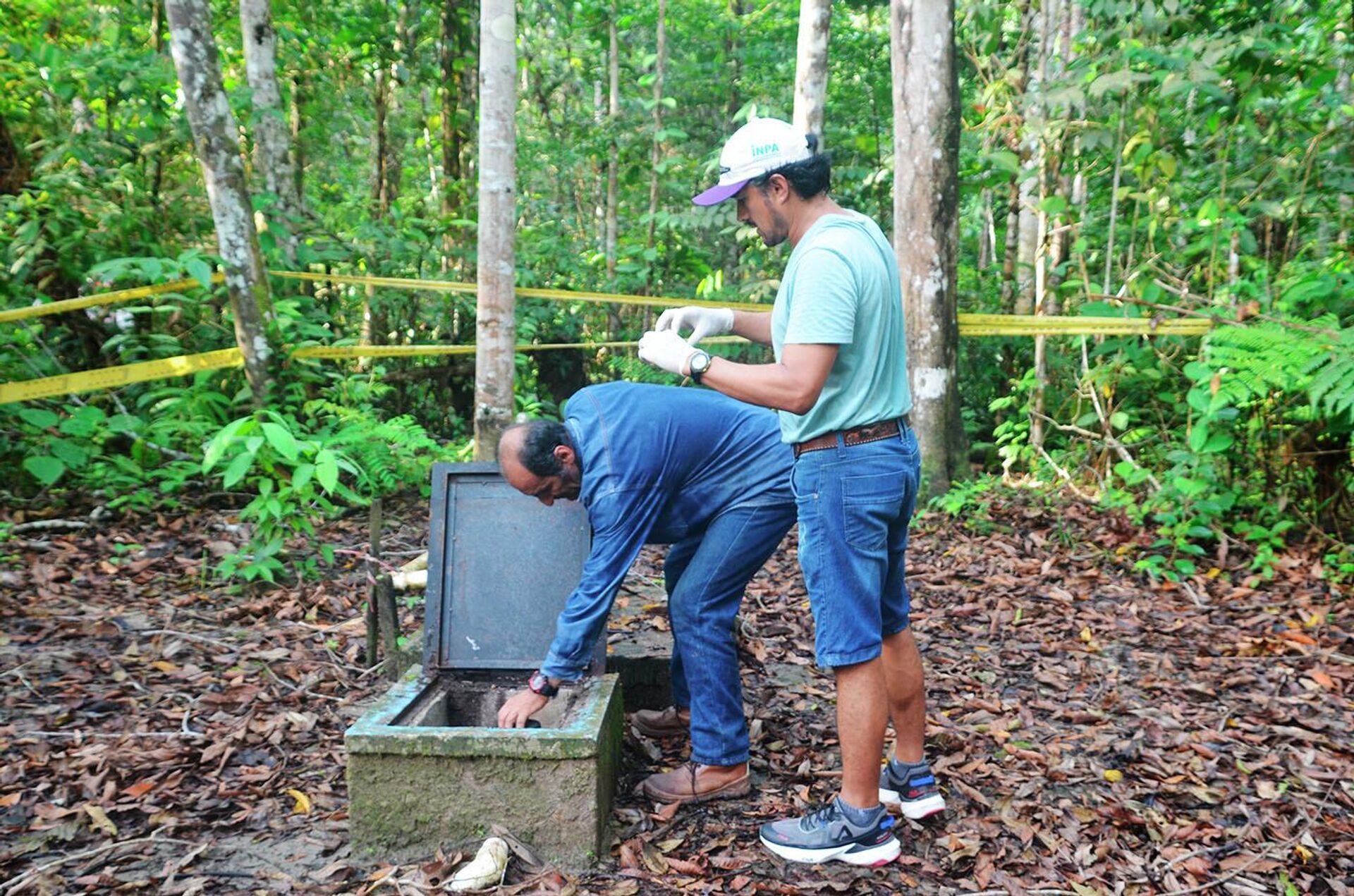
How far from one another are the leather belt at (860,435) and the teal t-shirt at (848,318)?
0.02 meters

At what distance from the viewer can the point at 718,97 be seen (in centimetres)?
1305

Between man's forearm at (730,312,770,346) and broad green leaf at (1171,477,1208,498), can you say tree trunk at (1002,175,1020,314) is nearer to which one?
broad green leaf at (1171,477,1208,498)

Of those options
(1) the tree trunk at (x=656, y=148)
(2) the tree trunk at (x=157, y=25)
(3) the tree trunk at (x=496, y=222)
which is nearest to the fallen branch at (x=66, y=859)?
(3) the tree trunk at (x=496, y=222)

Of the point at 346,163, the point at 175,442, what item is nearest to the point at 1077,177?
the point at 175,442

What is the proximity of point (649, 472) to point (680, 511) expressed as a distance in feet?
1.04

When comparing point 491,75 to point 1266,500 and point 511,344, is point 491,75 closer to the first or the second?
point 511,344

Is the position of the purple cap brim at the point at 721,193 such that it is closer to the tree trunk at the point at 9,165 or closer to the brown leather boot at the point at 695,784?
the brown leather boot at the point at 695,784

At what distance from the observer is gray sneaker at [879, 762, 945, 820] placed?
3.21m

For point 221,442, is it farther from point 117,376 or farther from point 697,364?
point 117,376

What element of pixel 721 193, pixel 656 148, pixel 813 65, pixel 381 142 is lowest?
pixel 721 193

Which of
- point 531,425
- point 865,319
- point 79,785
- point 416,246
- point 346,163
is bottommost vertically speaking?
point 79,785

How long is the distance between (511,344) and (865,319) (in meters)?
3.26

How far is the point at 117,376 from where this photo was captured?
6191 mm

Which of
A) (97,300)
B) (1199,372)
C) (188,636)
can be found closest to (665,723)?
(188,636)
